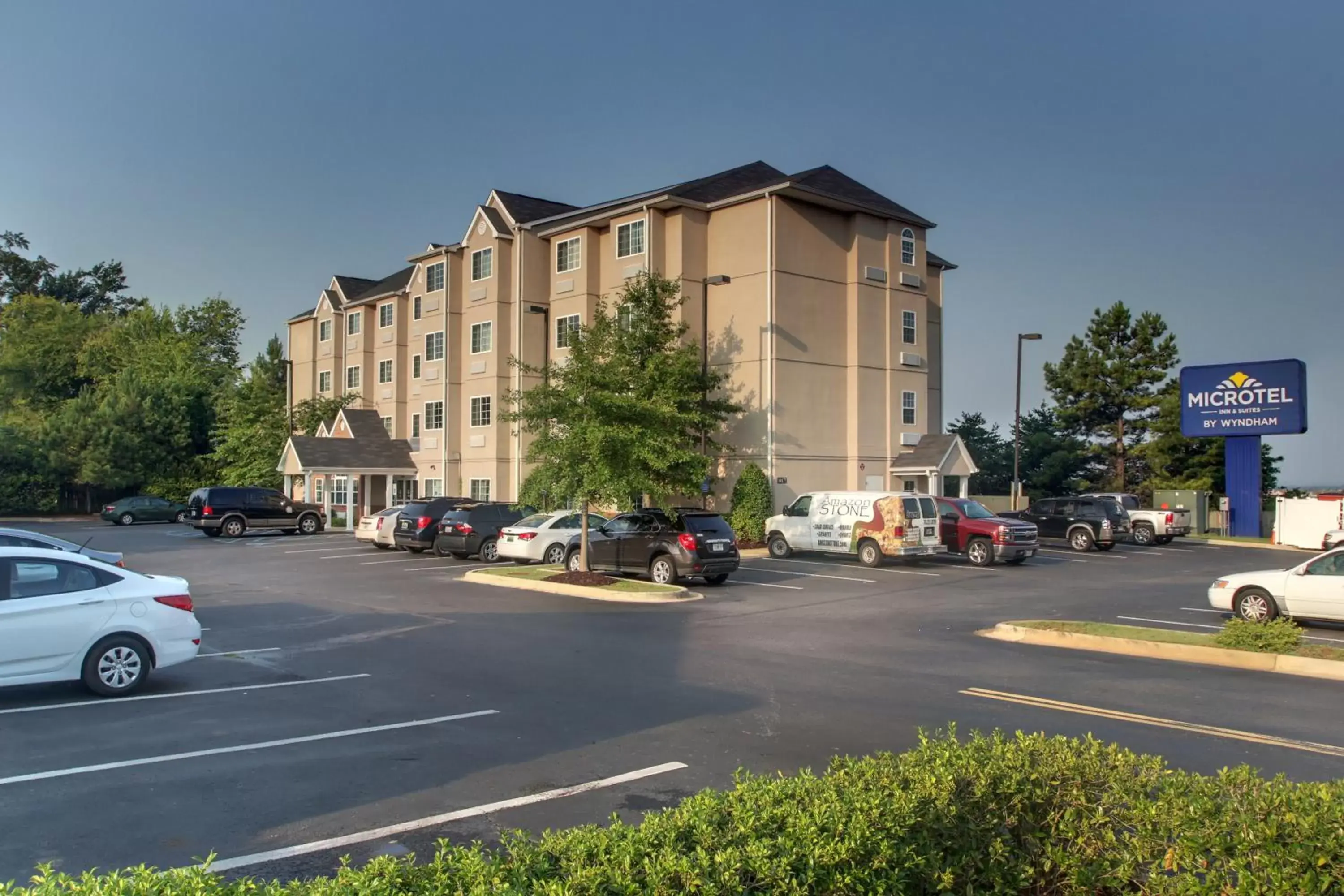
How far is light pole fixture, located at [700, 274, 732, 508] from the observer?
32.5m

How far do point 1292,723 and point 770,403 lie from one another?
78.7 ft

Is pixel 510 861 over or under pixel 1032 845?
over

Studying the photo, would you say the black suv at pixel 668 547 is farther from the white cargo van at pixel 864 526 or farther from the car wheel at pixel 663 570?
the white cargo van at pixel 864 526

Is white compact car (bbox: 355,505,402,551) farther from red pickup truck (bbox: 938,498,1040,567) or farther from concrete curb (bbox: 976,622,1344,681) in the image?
concrete curb (bbox: 976,622,1344,681)

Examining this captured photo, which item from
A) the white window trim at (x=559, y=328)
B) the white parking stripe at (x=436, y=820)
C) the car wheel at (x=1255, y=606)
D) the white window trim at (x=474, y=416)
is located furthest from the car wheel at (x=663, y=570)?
the white window trim at (x=474, y=416)

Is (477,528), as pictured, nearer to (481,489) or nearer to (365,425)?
(481,489)

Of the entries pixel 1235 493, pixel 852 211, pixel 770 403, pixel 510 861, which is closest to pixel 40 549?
pixel 510 861

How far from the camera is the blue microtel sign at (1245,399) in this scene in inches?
1501

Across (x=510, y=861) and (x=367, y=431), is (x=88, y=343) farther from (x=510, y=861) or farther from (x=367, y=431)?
(x=510, y=861)

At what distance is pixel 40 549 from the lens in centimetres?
1024

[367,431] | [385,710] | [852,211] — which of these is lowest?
[385,710]

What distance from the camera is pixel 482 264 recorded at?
140ft

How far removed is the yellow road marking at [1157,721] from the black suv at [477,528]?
733 inches

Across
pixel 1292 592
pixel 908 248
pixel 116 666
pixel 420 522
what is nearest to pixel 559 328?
pixel 420 522
